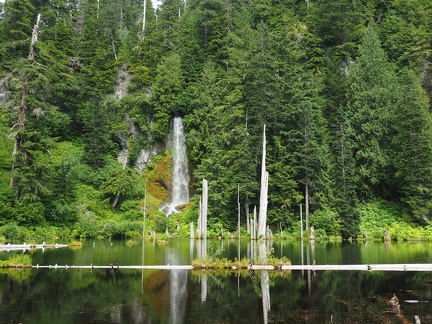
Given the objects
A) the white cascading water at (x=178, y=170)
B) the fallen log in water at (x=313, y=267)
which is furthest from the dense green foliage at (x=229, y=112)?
the fallen log in water at (x=313, y=267)

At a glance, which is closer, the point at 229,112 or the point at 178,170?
the point at 229,112

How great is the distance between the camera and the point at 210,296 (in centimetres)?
1362

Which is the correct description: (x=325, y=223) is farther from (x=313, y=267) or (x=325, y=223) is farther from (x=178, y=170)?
(x=313, y=267)

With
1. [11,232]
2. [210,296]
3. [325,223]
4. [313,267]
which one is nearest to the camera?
[210,296]

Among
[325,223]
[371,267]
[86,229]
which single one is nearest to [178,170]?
[86,229]

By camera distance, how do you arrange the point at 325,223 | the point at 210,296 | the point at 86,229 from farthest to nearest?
the point at 325,223 < the point at 86,229 < the point at 210,296

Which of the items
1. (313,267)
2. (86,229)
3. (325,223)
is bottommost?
(313,267)

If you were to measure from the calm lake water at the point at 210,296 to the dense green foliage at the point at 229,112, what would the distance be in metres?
22.8

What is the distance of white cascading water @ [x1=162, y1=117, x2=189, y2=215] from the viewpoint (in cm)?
4825

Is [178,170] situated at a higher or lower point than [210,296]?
higher

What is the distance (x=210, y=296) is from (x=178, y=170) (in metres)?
37.1

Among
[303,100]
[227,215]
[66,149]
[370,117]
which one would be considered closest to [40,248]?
[227,215]

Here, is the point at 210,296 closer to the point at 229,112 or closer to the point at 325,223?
the point at 325,223

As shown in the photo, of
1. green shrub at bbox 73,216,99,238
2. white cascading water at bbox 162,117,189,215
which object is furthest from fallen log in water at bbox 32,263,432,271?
white cascading water at bbox 162,117,189,215
